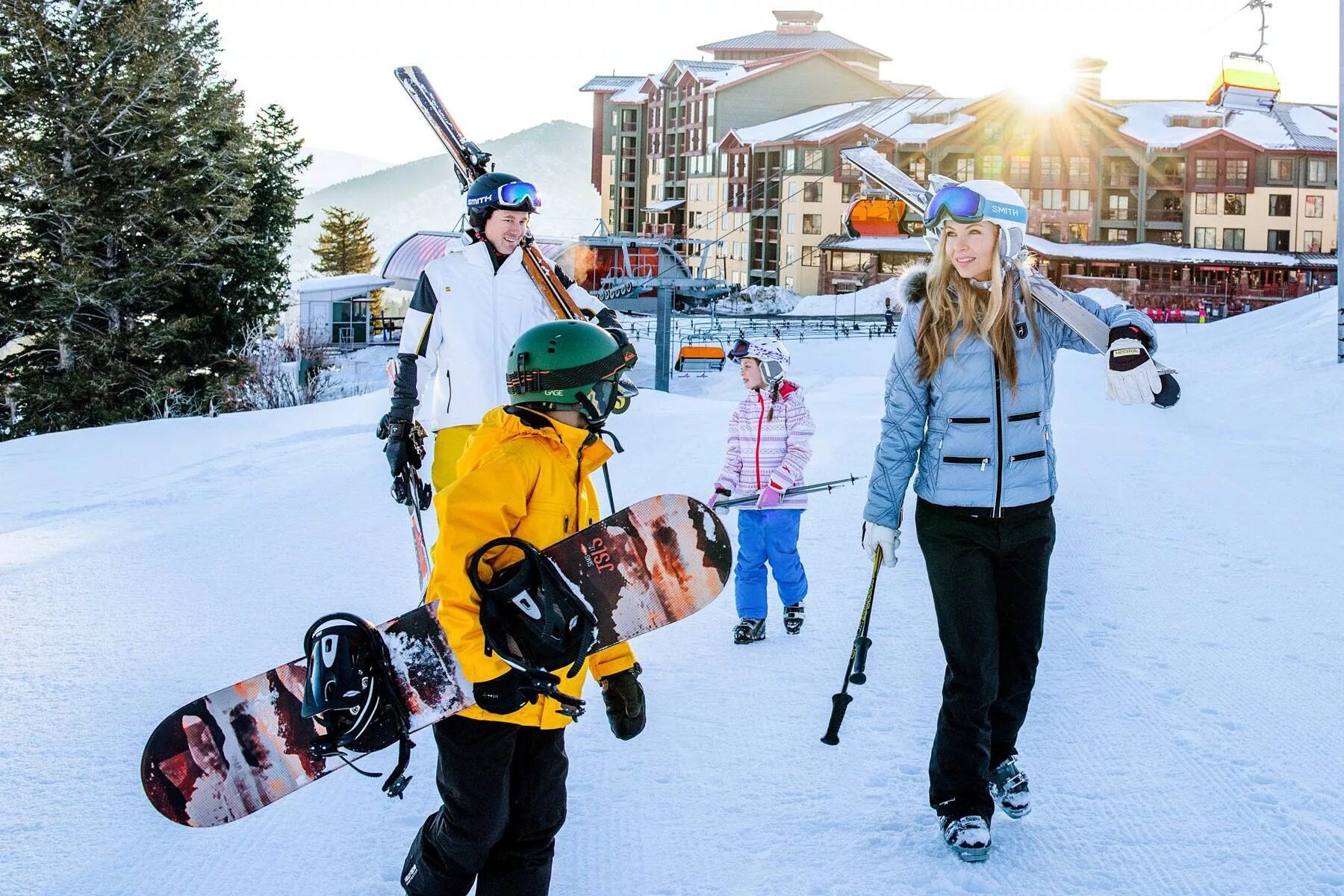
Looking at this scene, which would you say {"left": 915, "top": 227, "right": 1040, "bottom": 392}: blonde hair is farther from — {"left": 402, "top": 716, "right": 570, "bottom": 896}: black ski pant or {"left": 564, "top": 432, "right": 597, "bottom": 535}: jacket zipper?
{"left": 402, "top": 716, "right": 570, "bottom": 896}: black ski pant

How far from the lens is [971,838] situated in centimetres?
338

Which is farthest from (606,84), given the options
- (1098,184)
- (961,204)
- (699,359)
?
(961,204)

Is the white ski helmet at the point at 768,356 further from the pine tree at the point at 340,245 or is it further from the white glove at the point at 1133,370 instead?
the pine tree at the point at 340,245


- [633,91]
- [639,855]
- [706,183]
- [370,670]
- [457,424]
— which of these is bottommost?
Result: [639,855]

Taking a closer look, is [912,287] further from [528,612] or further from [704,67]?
[704,67]

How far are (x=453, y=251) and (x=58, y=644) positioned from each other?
2587 mm

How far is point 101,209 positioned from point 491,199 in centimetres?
2280

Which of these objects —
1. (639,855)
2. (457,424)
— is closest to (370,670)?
(639,855)

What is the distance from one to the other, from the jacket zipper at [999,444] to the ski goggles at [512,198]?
2.13 m

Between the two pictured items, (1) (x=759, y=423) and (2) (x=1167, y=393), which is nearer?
(2) (x=1167, y=393)

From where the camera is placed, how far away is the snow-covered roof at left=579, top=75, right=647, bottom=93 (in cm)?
7956

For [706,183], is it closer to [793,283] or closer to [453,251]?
[793,283]

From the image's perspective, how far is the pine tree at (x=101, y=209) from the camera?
77.7 feet

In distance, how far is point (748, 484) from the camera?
Answer: 5.76 metres
